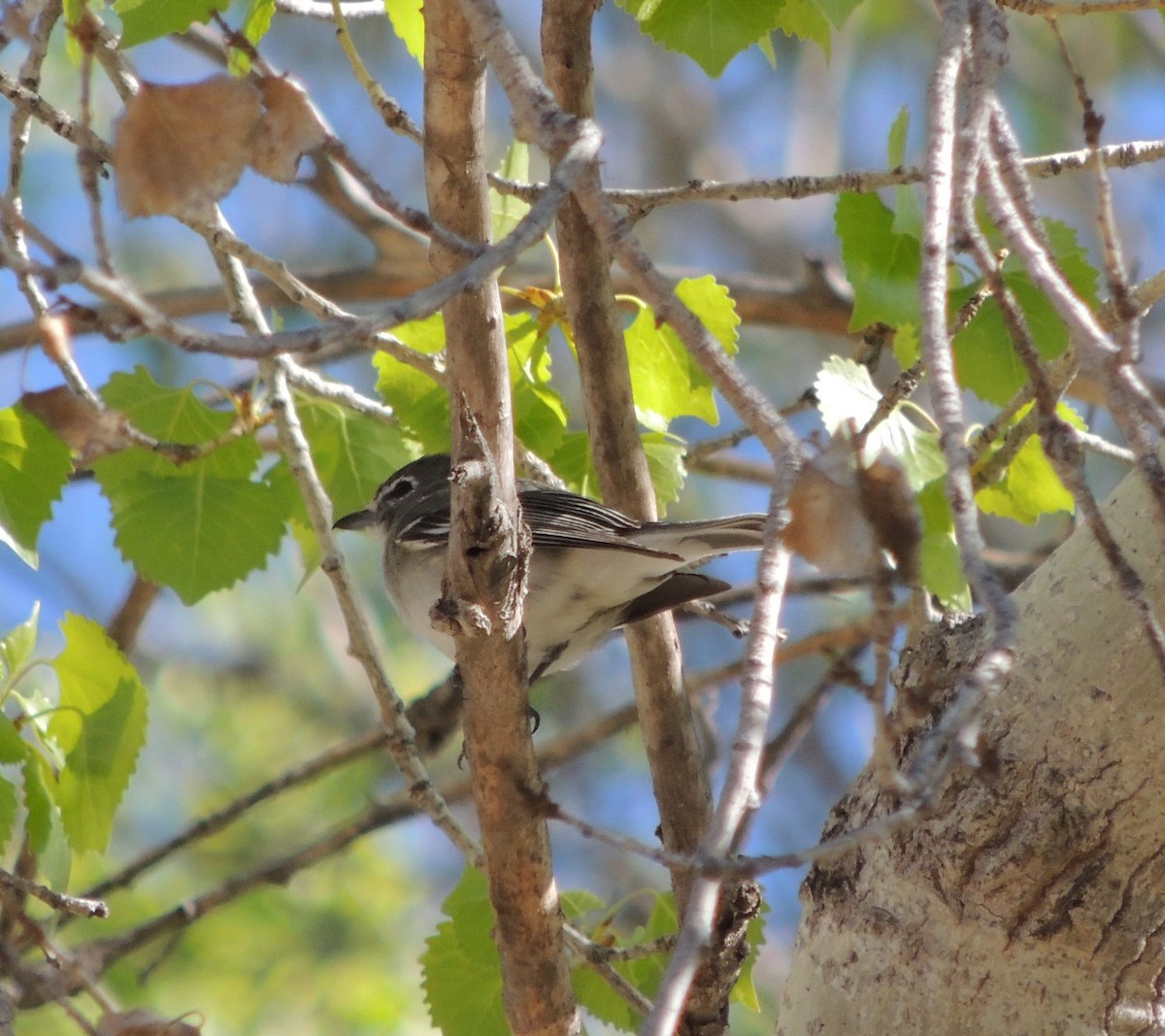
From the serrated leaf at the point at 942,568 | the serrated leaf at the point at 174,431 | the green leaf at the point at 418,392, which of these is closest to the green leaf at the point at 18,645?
the serrated leaf at the point at 174,431

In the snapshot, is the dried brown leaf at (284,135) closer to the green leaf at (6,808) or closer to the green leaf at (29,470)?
the green leaf at (29,470)

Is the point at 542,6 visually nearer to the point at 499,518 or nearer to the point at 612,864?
the point at 499,518

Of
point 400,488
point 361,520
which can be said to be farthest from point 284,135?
point 361,520

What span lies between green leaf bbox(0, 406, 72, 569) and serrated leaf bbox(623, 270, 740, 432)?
135cm

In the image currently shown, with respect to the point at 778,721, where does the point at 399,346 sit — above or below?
below

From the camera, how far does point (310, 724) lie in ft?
26.7

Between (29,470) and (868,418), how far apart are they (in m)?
1.81

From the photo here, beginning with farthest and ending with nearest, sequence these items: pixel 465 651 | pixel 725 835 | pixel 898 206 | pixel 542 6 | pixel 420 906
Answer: pixel 420 906 < pixel 898 206 < pixel 542 6 < pixel 465 651 < pixel 725 835

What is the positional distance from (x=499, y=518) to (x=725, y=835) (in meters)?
0.86

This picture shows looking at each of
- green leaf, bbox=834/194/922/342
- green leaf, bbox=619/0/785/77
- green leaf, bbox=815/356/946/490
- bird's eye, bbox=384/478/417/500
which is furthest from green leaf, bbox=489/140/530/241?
bird's eye, bbox=384/478/417/500

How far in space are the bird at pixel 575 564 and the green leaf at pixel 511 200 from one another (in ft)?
2.23

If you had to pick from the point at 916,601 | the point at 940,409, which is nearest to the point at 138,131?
the point at 940,409

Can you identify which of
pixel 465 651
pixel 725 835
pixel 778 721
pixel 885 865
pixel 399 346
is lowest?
pixel 725 835

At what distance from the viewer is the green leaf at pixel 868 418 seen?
8.86 ft
